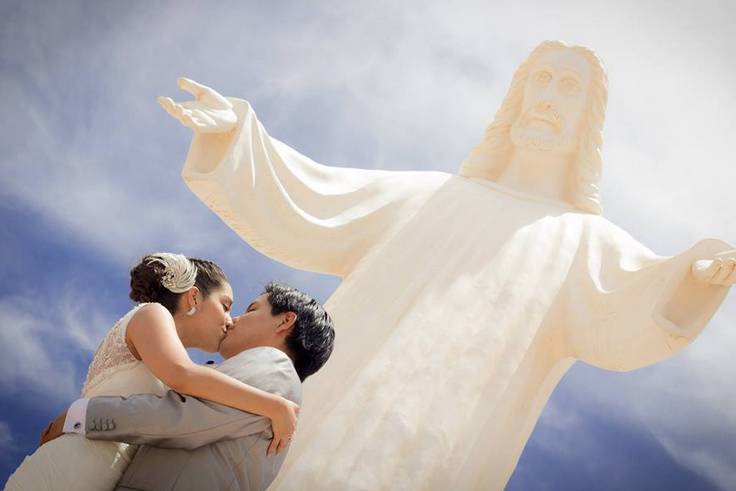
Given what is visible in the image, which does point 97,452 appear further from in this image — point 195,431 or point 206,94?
point 206,94

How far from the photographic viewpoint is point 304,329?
347 centimetres

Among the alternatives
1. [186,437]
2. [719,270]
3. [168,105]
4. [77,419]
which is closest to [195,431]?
[186,437]

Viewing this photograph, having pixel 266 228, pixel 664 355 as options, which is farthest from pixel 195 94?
pixel 664 355

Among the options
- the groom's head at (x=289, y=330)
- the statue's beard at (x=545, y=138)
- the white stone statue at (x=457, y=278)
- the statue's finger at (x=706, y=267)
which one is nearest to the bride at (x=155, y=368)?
the groom's head at (x=289, y=330)

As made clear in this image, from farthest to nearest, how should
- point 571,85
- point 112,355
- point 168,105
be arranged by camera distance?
1. point 571,85
2. point 168,105
3. point 112,355

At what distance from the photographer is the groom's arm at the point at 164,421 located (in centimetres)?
299

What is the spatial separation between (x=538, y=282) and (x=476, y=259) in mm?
448

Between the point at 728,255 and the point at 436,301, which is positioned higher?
the point at 728,255

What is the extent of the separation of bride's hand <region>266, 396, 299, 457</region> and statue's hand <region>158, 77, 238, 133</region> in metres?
2.56

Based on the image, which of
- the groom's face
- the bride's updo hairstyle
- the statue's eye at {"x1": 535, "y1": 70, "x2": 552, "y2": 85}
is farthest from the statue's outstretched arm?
the groom's face

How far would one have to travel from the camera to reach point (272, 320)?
3.49 meters

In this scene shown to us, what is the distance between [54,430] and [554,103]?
4.86 meters

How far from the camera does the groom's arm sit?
2.99 metres

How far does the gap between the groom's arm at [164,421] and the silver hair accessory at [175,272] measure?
0.52m
